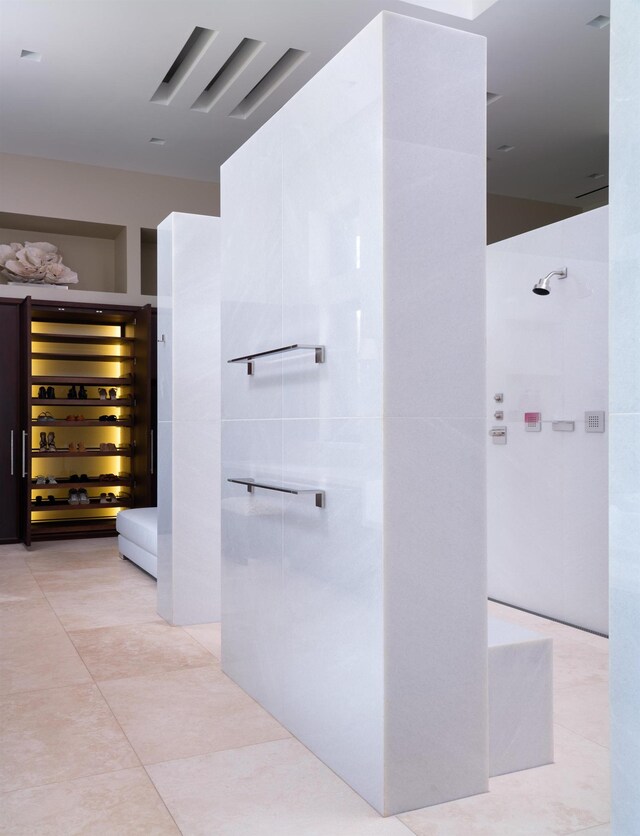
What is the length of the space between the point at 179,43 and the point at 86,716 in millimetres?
5075

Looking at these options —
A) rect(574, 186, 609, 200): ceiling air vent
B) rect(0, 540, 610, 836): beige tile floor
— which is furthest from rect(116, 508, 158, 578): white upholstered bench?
rect(574, 186, 609, 200): ceiling air vent

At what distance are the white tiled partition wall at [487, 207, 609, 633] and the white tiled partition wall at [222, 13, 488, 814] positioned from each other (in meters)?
2.07

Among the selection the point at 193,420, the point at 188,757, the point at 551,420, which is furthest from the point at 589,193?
the point at 188,757

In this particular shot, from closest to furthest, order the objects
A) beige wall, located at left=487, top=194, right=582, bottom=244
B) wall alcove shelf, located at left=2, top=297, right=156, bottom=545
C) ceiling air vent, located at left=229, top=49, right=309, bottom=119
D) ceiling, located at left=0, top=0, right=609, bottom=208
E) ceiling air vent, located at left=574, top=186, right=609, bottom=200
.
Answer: ceiling, located at left=0, top=0, right=609, bottom=208 < ceiling air vent, located at left=229, top=49, right=309, bottom=119 < wall alcove shelf, located at left=2, top=297, right=156, bottom=545 < ceiling air vent, located at left=574, top=186, right=609, bottom=200 < beige wall, located at left=487, top=194, right=582, bottom=244

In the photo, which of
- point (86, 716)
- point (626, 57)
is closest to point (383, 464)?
point (626, 57)

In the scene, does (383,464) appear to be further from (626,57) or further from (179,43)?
(179,43)

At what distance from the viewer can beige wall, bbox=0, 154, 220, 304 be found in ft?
28.0

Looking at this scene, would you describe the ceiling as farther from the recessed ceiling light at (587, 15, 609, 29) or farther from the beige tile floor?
the beige tile floor

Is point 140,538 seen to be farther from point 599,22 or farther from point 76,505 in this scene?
point 599,22

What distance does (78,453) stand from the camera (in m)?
8.51

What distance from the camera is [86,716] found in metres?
3.26

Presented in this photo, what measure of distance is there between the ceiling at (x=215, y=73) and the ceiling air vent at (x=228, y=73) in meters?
0.01

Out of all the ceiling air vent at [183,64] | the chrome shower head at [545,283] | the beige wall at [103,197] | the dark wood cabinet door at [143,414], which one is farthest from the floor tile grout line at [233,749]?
the beige wall at [103,197]

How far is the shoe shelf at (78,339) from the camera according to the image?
8336mm
